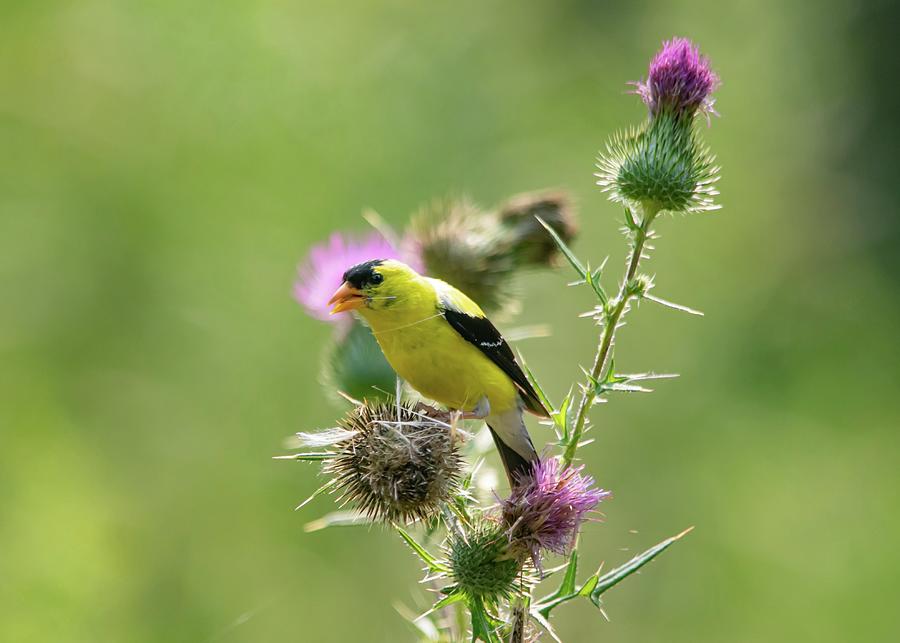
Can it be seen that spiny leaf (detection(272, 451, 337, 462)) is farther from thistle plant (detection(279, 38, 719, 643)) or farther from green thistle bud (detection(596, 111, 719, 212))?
green thistle bud (detection(596, 111, 719, 212))

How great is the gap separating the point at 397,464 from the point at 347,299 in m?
0.67

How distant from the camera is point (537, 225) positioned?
11.5ft

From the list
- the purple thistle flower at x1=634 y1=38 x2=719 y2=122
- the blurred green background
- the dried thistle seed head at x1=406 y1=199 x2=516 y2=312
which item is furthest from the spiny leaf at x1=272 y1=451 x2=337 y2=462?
the blurred green background

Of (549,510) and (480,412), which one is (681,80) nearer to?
(480,412)

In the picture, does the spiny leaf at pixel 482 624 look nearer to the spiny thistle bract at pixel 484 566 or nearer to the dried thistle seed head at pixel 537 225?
the spiny thistle bract at pixel 484 566

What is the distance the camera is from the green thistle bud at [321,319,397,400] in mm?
3229

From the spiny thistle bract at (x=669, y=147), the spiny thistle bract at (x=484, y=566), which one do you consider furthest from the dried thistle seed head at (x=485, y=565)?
the spiny thistle bract at (x=669, y=147)

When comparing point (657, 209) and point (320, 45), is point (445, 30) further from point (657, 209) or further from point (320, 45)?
point (657, 209)

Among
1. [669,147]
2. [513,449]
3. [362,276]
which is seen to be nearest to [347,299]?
[362,276]

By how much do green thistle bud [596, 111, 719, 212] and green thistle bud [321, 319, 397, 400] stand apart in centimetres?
110

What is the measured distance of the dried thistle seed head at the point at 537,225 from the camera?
3447mm

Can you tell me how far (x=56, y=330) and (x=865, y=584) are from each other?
18.2ft

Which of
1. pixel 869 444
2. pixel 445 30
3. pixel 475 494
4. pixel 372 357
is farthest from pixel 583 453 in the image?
pixel 445 30

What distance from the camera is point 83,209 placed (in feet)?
21.8
